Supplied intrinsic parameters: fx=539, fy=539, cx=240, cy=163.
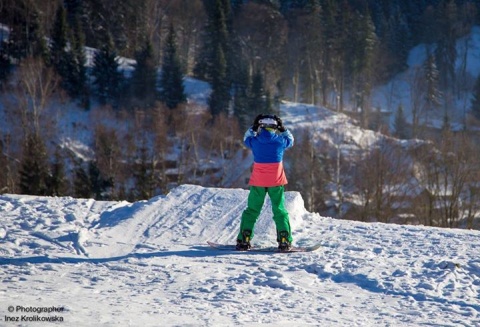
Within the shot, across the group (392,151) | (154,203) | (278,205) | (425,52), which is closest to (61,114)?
(392,151)

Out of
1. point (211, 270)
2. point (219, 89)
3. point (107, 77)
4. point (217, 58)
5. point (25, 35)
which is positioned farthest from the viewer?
point (217, 58)

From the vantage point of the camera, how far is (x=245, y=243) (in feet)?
21.9

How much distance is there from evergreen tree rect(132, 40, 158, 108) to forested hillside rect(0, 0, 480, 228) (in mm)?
109

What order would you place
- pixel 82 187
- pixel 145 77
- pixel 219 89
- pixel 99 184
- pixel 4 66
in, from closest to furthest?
pixel 82 187 → pixel 99 184 → pixel 4 66 → pixel 145 77 → pixel 219 89

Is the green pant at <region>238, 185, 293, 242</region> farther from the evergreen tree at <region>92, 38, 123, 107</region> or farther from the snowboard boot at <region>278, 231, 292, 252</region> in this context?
the evergreen tree at <region>92, 38, 123, 107</region>

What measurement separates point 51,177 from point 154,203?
67.5 feet

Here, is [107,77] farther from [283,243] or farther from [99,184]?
[283,243]

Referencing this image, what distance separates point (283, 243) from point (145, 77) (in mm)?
39016

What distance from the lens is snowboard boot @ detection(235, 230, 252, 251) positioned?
666 centimetres

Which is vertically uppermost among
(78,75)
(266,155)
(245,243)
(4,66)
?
(4,66)

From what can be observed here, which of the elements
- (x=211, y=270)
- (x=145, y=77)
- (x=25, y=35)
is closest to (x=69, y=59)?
(x=25, y=35)

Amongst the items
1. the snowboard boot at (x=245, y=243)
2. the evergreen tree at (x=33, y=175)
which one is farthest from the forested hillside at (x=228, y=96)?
the snowboard boot at (x=245, y=243)

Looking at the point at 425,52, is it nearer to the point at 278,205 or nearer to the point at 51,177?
the point at 51,177

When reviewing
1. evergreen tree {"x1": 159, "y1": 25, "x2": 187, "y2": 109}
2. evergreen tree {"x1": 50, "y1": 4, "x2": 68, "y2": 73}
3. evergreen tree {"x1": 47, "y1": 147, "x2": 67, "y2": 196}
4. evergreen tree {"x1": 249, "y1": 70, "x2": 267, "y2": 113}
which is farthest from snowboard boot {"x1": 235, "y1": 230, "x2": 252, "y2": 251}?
evergreen tree {"x1": 50, "y1": 4, "x2": 68, "y2": 73}
